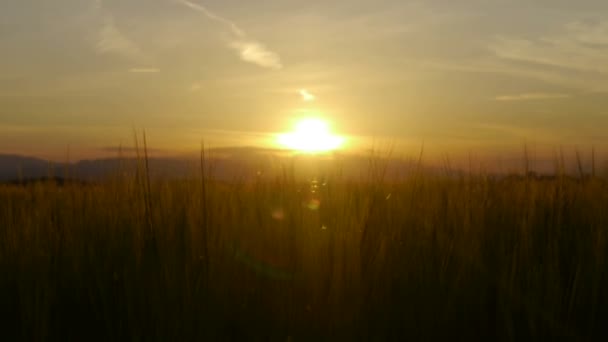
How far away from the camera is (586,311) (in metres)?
2.31

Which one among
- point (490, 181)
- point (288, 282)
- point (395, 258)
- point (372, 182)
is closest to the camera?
point (288, 282)

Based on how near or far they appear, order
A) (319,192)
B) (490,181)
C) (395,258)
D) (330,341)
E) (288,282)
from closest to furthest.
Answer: (330,341), (288,282), (395,258), (319,192), (490,181)

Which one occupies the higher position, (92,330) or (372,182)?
(372,182)

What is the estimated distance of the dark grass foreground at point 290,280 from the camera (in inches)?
81.3

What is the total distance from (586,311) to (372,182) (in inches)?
61.0

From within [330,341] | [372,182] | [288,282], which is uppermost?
[372,182]

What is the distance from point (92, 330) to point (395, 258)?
1.24 m

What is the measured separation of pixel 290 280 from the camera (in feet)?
7.44

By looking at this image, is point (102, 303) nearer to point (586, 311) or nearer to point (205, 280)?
point (205, 280)

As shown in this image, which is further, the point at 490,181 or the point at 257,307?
the point at 490,181

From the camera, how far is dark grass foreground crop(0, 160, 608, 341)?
2.06m

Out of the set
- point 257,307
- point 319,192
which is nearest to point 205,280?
point 257,307

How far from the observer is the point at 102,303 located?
2123 millimetres

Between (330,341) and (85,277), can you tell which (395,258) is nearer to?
(330,341)
